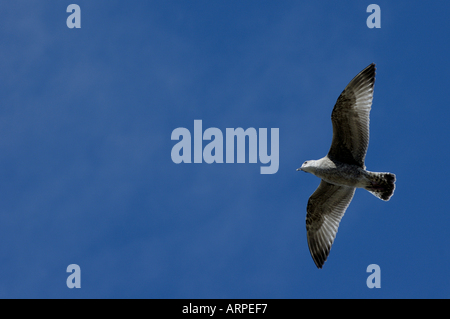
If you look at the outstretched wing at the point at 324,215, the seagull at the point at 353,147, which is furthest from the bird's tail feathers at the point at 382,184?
the outstretched wing at the point at 324,215

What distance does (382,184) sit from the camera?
12.9m

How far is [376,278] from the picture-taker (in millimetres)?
13953

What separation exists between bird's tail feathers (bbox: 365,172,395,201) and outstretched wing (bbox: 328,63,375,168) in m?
0.40

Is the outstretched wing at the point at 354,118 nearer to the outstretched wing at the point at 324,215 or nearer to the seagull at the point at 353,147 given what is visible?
the seagull at the point at 353,147

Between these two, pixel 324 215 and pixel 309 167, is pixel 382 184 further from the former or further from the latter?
pixel 324 215

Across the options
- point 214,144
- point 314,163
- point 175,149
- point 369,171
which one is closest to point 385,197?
point 369,171

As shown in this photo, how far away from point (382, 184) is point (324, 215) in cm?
176

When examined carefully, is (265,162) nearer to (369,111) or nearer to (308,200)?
(308,200)

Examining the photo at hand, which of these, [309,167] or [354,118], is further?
[309,167]

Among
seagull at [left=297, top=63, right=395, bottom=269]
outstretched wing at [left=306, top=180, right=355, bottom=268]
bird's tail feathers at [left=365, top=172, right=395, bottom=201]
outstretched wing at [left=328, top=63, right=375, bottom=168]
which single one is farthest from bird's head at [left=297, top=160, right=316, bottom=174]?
bird's tail feathers at [left=365, top=172, right=395, bottom=201]

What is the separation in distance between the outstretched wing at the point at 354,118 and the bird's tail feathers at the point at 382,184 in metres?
0.40

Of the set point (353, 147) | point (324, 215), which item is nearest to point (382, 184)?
point (353, 147)

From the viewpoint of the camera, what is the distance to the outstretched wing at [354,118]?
12891 mm

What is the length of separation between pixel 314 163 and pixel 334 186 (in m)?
0.94
